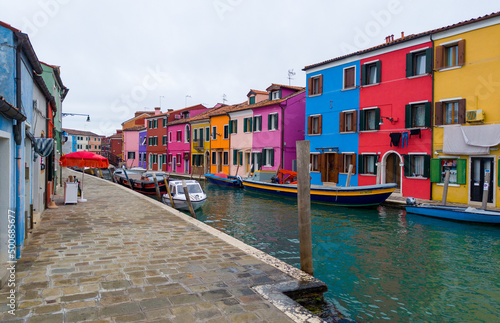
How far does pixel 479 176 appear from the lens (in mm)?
15773

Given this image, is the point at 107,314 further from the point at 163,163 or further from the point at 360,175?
the point at 163,163

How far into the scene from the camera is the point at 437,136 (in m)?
17.2

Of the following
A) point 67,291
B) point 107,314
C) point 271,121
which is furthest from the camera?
point 271,121

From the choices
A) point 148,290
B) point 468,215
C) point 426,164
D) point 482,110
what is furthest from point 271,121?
point 148,290

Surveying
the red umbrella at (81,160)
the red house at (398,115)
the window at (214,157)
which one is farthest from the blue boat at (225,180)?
the red umbrella at (81,160)

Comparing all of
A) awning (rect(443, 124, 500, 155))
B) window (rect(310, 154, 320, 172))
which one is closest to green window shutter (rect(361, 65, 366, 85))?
window (rect(310, 154, 320, 172))

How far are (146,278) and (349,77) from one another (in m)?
19.6

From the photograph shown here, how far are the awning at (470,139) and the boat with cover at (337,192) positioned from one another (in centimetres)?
318

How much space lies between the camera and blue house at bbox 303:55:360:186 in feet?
70.6

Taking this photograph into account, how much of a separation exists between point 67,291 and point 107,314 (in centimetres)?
99

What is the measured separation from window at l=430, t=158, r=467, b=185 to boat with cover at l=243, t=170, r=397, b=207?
2396mm

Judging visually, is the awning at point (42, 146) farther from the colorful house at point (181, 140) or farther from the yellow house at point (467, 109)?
the colorful house at point (181, 140)

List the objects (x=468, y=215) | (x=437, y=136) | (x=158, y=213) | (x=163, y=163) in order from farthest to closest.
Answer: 1. (x=163, y=163)
2. (x=437, y=136)
3. (x=468, y=215)
4. (x=158, y=213)

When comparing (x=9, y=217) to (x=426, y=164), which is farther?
(x=426, y=164)
